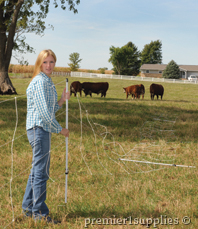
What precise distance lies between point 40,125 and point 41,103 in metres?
0.25

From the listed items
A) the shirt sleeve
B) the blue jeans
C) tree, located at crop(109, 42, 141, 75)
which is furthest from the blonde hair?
tree, located at crop(109, 42, 141, 75)

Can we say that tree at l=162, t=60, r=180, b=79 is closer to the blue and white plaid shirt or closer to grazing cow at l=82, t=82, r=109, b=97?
grazing cow at l=82, t=82, r=109, b=97

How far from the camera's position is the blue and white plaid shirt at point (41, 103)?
2.80 meters

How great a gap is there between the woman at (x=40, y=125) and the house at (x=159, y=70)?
78.2 meters

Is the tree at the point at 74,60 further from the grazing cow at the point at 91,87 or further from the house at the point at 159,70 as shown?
the grazing cow at the point at 91,87

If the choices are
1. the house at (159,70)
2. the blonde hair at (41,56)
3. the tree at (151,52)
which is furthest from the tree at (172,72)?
the blonde hair at (41,56)

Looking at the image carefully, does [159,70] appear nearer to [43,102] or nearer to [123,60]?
[123,60]

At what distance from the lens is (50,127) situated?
2877mm

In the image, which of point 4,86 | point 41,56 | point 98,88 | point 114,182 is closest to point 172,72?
point 98,88

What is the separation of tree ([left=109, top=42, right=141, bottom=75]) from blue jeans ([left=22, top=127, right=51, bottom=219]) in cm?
8434

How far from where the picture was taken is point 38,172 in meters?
2.95

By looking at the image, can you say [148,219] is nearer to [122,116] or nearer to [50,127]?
[50,127]

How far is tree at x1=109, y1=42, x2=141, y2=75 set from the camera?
286 feet

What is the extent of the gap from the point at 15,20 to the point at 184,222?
702 inches
